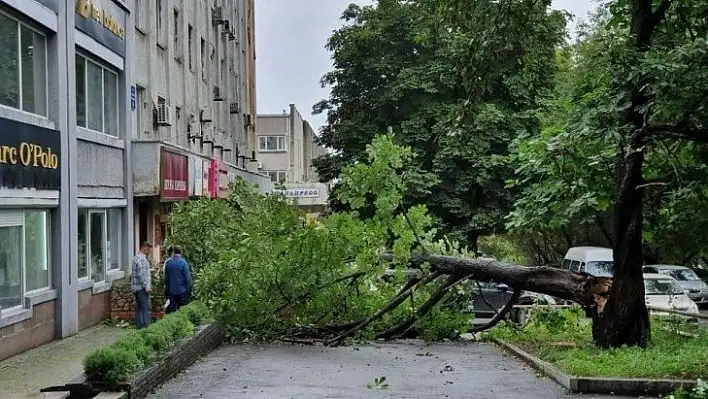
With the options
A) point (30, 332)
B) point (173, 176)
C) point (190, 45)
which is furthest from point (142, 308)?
point (190, 45)

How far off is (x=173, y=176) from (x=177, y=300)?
4664 millimetres

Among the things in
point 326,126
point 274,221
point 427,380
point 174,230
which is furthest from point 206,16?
point 427,380

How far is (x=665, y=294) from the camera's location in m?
25.4

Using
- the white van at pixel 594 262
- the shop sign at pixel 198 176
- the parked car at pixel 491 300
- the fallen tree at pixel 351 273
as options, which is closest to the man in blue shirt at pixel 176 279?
the fallen tree at pixel 351 273

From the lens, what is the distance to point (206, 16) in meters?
32.7

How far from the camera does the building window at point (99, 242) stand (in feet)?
57.6

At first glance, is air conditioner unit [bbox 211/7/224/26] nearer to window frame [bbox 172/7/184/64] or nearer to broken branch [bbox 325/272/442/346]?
window frame [bbox 172/7/184/64]

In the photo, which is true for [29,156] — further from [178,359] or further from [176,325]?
[178,359]

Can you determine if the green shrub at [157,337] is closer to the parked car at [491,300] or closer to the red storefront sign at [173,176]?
the red storefront sign at [173,176]

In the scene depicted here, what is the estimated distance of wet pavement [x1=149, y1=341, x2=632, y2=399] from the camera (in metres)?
11.2

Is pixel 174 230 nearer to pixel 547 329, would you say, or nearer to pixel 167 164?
pixel 167 164

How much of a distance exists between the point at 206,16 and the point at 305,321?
18.1 meters

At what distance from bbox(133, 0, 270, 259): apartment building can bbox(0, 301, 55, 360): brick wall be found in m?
5.77

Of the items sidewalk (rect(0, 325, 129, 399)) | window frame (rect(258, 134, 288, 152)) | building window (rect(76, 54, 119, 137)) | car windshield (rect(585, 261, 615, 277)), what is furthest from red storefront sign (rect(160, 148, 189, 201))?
window frame (rect(258, 134, 288, 152))
